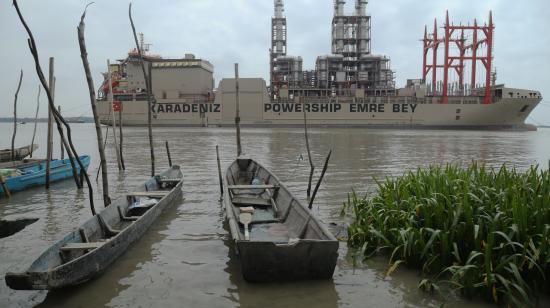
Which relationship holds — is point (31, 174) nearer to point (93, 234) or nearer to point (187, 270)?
point (93, 234)

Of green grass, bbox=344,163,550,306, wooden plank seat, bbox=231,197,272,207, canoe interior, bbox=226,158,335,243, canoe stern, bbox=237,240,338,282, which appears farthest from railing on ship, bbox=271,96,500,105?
canoe stern, bbox=237,240,338,282

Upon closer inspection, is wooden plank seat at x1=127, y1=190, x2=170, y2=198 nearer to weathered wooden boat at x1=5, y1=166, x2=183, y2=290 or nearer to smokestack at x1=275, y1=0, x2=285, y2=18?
weathered wooden boat at x1=5, y1=166, x2=183, y2=290

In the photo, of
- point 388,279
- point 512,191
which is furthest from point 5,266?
point 512,191

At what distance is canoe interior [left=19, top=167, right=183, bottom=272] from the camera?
4192 millimetres

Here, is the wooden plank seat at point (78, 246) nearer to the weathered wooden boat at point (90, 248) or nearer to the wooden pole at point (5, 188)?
the weathered wooden boat at point (90, 248)

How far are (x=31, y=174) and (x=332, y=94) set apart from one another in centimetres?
4383

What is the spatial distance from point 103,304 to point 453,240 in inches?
144

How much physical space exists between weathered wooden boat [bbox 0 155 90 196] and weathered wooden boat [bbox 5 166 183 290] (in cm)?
383

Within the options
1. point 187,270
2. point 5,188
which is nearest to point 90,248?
point 187,270

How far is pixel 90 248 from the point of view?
15.2 feet

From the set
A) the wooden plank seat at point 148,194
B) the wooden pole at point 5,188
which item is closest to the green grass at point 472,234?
the wooden plank seat at point 148,194

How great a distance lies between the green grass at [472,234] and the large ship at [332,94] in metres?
44.3

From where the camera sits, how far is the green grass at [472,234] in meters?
4.00

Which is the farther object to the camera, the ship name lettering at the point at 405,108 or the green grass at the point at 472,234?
the ship name lettering at the point at 405,108
